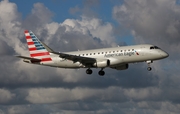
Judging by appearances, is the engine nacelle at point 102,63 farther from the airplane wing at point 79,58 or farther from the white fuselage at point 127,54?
the airplane wing at point 79,58

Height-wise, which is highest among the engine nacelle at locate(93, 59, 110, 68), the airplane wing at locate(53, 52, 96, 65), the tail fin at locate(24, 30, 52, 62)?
the tail fin at locate(24, 30, 52, 62)

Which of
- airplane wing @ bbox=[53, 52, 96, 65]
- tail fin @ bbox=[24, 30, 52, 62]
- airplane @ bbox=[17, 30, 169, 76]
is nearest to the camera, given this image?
airplane @ bbox=[17, 30, 169, 76]

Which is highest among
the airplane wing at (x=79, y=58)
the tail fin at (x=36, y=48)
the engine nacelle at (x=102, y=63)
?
the tail fin at (x=36, y=48)

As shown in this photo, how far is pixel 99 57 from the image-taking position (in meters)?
97.6

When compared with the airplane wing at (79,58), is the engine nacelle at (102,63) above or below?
below

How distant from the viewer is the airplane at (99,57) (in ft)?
305

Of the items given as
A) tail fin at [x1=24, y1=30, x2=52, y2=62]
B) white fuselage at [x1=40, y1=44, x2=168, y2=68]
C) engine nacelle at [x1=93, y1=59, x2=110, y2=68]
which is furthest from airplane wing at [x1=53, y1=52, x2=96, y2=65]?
tail fin at [x1=24, y1=30, x2=52, y2=62]

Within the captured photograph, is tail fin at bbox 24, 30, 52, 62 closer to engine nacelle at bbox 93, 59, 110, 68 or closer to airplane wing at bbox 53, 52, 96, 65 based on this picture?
airplane wing at bbox 53, 52, 96, 65

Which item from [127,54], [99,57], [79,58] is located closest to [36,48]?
[79,58]

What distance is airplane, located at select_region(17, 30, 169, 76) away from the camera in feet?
305

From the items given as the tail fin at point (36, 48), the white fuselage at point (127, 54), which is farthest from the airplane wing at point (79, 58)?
the tail fin at point (36, 48)

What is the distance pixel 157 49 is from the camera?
307 feet

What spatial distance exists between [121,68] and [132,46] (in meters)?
9.25

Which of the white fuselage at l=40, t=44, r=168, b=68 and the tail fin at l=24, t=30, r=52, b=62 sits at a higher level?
the tail fin at l=24, t=30, r=52, b=62
